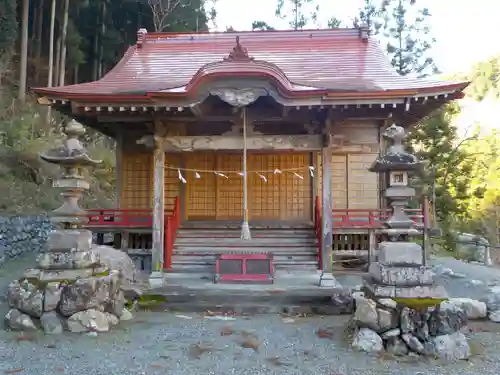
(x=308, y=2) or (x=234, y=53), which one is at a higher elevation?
(x=308, y=2)

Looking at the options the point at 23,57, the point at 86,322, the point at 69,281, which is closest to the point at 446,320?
the point at 86,322

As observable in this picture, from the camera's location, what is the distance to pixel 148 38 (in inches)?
556

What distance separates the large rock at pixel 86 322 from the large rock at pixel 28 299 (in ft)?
1.62

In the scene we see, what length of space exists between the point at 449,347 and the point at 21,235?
11498mm

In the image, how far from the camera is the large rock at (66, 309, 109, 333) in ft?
19.4

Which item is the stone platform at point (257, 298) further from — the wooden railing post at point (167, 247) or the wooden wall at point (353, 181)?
the wooden wall at point (353, 181)

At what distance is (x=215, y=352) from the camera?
525 centimetres

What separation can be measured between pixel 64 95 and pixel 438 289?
767 centimetres

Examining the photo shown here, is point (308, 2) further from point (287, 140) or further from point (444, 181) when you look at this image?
point (287, 140)

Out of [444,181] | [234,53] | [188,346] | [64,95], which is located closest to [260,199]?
[234,53]

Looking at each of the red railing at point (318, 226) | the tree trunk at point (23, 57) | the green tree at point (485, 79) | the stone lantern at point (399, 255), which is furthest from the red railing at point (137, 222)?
the green tree at point (485, 79)

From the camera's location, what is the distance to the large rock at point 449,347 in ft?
16.5

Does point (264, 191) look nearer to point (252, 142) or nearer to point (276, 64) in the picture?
point (252, 142)

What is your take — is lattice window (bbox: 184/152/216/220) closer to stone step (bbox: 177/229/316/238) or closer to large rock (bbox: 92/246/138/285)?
stone step (bbox: 177/229/316/238)
